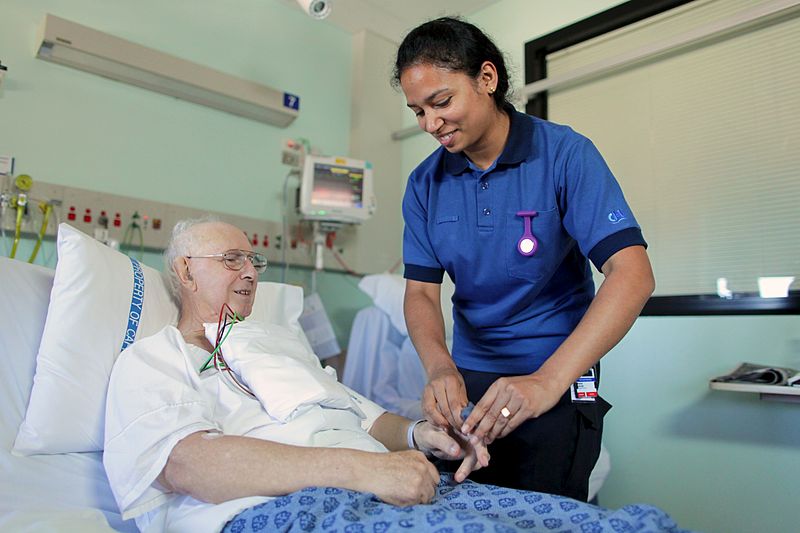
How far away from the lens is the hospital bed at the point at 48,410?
4.18 feet

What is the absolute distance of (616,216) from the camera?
1.24 m

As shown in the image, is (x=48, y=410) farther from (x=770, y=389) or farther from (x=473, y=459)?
(x=770, y=389)

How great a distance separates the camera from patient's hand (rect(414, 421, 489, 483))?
4.00 feet

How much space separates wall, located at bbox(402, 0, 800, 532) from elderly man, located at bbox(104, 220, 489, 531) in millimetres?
1485

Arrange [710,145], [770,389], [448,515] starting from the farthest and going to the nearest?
1. [710,145]
2. [770,389]
3. [448,515]

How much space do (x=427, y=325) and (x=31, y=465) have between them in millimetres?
917

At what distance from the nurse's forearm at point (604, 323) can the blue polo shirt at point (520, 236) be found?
81mm

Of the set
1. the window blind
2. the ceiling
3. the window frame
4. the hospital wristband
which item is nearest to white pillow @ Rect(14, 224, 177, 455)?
the hospital wristband

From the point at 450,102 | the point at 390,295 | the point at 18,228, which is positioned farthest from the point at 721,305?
the point at 18,228

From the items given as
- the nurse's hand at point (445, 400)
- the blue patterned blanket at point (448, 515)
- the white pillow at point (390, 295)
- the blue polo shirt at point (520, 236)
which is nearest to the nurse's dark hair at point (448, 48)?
the blue polo shirt at point (520, 236)

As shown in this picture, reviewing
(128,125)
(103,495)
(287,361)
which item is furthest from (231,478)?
(128,125)

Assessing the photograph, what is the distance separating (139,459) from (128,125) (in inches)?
80.2

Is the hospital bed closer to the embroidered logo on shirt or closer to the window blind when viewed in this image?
the embroidered logo on shirt

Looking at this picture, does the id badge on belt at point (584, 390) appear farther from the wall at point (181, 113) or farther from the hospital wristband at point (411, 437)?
the wall at point (181, 113)
